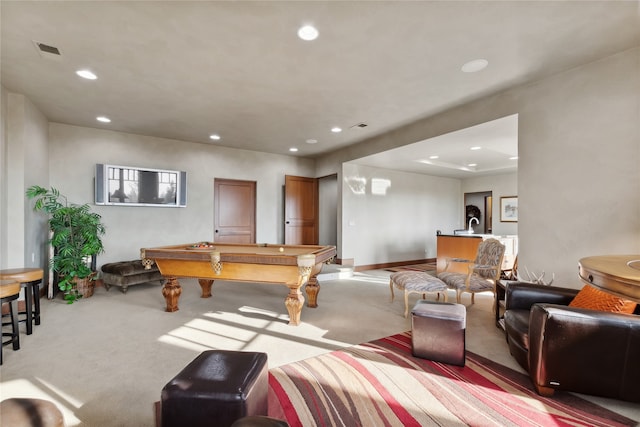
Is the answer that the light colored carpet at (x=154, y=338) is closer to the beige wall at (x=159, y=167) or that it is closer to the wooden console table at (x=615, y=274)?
the wooden console table at (x=615, y=274)

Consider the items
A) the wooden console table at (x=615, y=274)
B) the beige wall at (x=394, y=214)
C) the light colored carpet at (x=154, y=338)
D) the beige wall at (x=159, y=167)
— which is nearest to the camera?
the wooden console table at (x=615, y=274)

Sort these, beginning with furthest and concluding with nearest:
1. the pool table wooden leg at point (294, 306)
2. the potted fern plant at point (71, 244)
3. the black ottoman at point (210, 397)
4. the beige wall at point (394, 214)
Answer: the beige wall at point (394, 214) → the potted fern plant at point (71, 244) → the pool table wooden leg at point (294, 306) → the black ottoman at point (210, 397)

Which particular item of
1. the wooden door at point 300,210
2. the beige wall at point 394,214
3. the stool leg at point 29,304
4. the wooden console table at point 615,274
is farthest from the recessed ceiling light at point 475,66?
the stool leg at point 29,304

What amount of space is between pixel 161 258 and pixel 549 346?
3746 mm

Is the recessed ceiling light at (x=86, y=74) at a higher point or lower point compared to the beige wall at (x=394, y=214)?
higher

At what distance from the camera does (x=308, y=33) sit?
2.38 m

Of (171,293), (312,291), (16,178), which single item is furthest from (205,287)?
(16,178)

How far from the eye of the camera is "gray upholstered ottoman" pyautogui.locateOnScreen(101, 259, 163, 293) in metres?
4.52

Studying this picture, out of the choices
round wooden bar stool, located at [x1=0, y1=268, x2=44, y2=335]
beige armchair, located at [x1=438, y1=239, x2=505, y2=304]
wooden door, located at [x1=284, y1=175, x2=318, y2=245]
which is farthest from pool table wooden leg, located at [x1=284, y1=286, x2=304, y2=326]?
wooden door, located at [x1=284, y1=175, x2=318, y2=245]

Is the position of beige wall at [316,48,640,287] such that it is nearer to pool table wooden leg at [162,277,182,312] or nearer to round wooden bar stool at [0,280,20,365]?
pool table wooden leg at [162,277,182,312]

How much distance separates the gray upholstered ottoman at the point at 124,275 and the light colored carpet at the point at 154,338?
18 centimetres

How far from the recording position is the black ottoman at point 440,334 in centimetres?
228

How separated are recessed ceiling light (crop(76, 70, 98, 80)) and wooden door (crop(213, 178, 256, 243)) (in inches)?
125

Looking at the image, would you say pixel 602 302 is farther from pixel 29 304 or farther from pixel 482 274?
pixel 29 304
